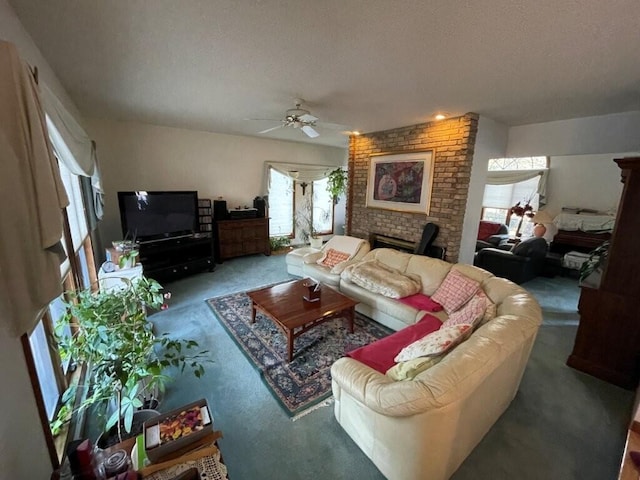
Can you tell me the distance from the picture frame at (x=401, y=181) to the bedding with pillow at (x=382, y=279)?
1.42 meters

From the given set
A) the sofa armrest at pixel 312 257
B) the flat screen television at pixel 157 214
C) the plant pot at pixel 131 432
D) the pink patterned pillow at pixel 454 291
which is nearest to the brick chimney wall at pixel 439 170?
the pink patterned pillow at pixel 454 291

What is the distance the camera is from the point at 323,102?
2.97 metres

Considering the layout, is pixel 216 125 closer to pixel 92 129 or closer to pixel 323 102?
pixel 92 129

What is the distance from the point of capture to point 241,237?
523 cm

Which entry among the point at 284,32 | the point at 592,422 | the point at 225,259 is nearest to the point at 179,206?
the point at 225,259

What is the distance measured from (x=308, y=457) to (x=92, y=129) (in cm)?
509

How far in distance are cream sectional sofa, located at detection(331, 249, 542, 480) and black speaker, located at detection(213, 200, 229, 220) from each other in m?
4.11

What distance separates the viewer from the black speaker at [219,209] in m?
4.94

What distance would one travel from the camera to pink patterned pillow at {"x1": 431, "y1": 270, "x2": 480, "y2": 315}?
8.07ft

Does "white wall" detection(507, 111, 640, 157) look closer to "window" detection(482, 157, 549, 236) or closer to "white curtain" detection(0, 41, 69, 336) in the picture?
"window" detection(482, 157, 549, 236)

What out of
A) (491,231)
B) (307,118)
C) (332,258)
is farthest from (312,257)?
(491,231)

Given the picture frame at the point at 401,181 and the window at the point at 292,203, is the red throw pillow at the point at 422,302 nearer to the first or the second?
the picture frame at the point at 401,181

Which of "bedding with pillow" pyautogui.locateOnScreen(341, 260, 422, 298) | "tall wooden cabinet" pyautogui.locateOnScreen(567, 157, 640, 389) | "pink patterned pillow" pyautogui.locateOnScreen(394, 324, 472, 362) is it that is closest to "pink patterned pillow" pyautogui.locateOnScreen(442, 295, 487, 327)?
"pink patterned pillow" pyautogui.locateOnScreen(394, 324, 472, 362)

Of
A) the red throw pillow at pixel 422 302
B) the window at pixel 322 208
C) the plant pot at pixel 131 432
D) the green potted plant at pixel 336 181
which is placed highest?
the green potted plant at pixel 336 181
